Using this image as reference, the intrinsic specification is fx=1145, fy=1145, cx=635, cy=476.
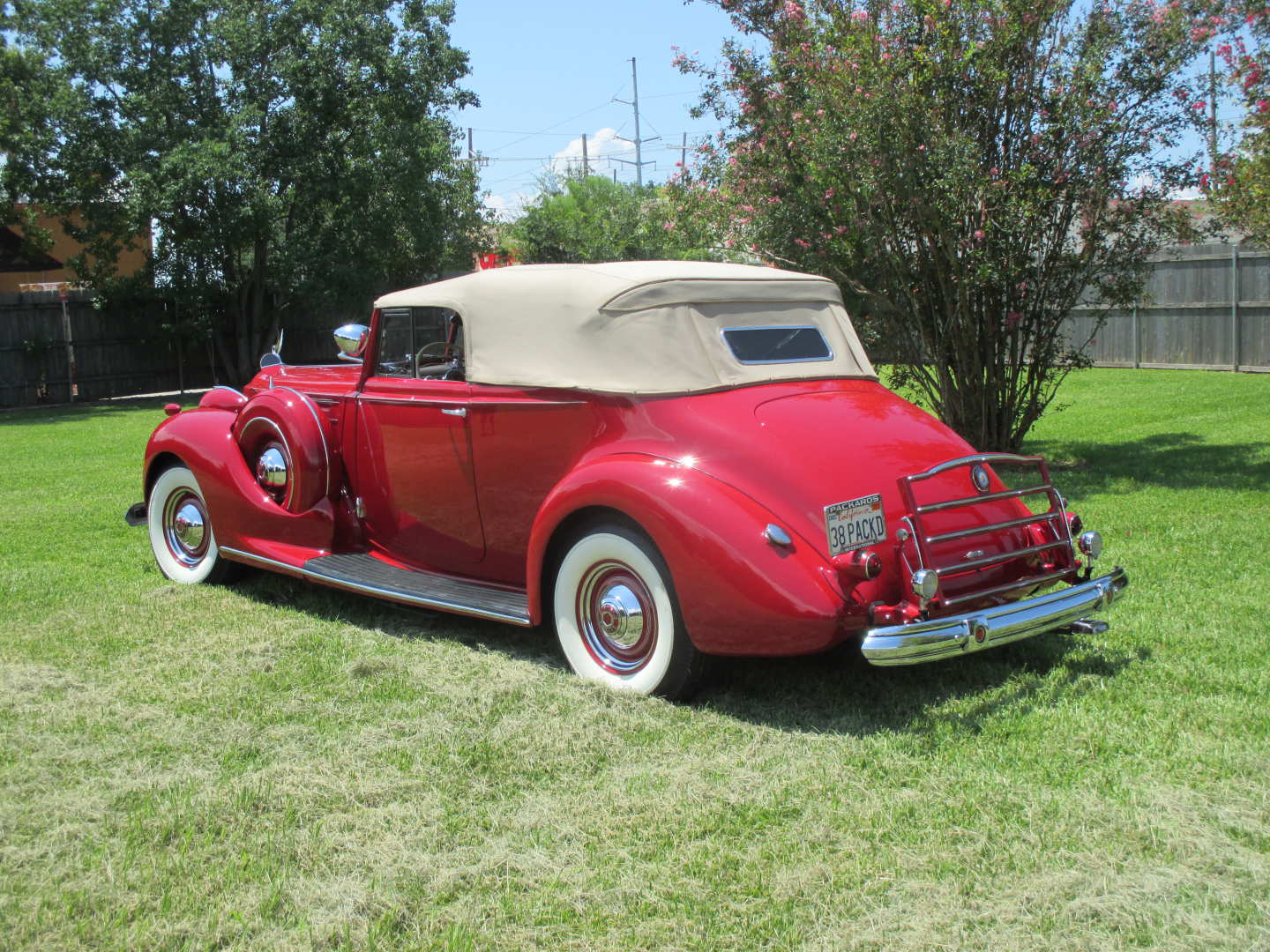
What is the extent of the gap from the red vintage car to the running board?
0.05ft

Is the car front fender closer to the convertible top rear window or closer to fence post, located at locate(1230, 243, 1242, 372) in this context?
the convertible top rear window

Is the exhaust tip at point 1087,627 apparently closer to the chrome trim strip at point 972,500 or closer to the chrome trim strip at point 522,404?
the chrome trim strip at point 972,500

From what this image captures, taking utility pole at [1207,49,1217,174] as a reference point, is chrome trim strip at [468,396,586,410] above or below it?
below

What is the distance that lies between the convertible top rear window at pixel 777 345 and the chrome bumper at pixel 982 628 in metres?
1.51

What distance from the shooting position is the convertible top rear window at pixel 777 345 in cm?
511

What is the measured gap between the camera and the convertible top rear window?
16.8 feet

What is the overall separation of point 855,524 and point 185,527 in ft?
14.1

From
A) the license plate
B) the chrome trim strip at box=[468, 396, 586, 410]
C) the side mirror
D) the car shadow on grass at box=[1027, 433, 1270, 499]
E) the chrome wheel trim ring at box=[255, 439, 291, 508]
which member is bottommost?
the car shadow on grass at box=[1027, 433, 1270, 499]

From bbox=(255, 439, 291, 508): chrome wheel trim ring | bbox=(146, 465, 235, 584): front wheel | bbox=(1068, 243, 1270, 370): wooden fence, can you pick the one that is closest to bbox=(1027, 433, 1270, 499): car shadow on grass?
bbox=(255, 439, 291, 508): chrome wheel trim ring

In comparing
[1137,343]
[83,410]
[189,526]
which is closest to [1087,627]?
[189,526]

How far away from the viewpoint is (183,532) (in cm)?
680

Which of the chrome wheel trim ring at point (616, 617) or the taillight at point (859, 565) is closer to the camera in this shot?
the taillight at point (859, 565)

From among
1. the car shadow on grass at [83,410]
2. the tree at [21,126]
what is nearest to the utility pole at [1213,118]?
the car shadow on grass at [83,410]

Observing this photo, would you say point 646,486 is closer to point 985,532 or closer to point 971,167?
point 985,532
